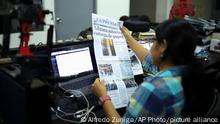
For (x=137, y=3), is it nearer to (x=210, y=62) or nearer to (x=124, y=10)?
(x=124, y=10)

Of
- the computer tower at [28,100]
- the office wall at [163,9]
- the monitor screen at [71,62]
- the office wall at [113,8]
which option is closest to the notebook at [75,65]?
the monitor screen at [71,62]

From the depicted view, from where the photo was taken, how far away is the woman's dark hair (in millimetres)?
1072

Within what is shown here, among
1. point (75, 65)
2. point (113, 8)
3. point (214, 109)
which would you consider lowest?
point (214, 109)

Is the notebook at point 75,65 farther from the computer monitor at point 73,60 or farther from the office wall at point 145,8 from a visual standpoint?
the office wall at point 145,8

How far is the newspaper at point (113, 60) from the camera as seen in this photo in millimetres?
1451

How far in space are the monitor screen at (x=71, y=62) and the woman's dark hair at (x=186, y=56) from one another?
1.73 ft

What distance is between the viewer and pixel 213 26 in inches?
88.4

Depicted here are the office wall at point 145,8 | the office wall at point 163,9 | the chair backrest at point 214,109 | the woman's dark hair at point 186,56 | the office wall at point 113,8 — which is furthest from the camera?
the office wall at point 145,8

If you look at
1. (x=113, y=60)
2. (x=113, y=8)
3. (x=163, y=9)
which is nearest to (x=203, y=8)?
(x=163, y=9)

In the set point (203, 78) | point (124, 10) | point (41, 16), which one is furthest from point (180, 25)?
point (124, 10)

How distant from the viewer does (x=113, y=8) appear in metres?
4.42

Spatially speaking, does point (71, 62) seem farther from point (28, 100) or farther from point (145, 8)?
point (145, 8)

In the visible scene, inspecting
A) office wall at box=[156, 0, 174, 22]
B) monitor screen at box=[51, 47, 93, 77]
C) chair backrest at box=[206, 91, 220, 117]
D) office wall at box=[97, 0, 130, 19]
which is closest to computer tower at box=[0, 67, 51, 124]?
monitor screen at box=[51, 47, 93, 77]

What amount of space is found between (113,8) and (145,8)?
5.48 ft
